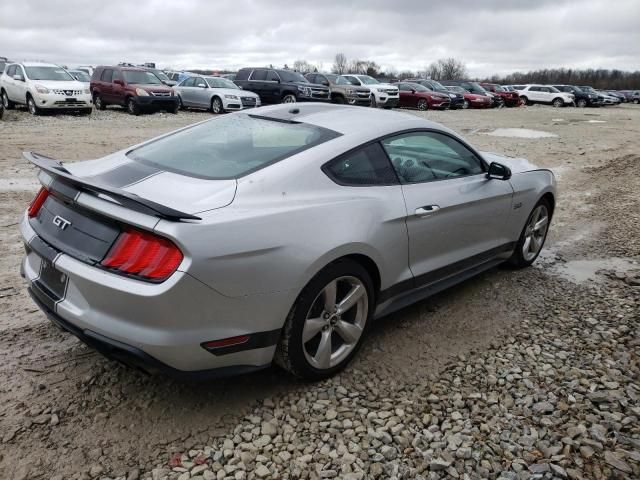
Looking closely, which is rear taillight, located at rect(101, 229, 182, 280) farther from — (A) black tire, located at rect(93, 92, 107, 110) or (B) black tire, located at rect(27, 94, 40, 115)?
(A) black tire, located at rect(93, 92, 107, 110)

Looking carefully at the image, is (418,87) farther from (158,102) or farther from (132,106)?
(132,106)

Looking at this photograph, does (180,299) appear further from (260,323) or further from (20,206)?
(20,206)

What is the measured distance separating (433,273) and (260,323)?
4.95 feet

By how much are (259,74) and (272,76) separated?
810 mm

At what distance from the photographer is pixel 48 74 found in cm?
1756

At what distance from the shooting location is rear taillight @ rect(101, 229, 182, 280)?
2338 mm

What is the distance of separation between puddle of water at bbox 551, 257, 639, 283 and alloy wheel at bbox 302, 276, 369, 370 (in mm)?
2664

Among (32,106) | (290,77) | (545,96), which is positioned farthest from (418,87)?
(32,106)

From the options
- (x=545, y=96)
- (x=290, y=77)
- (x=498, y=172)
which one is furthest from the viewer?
(x=545, y=96)

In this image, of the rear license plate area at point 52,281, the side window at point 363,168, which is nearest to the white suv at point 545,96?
the side window at point 363,168

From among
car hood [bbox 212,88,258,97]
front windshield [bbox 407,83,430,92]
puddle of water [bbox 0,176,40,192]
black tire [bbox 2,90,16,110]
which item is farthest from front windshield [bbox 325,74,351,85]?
puddle of water [bbox 0,176,40,192]

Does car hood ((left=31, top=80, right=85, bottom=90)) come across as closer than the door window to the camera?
Yes

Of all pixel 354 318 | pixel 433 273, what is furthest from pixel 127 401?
pixel 433 273

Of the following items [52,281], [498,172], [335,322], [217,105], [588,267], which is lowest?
[217,105]
